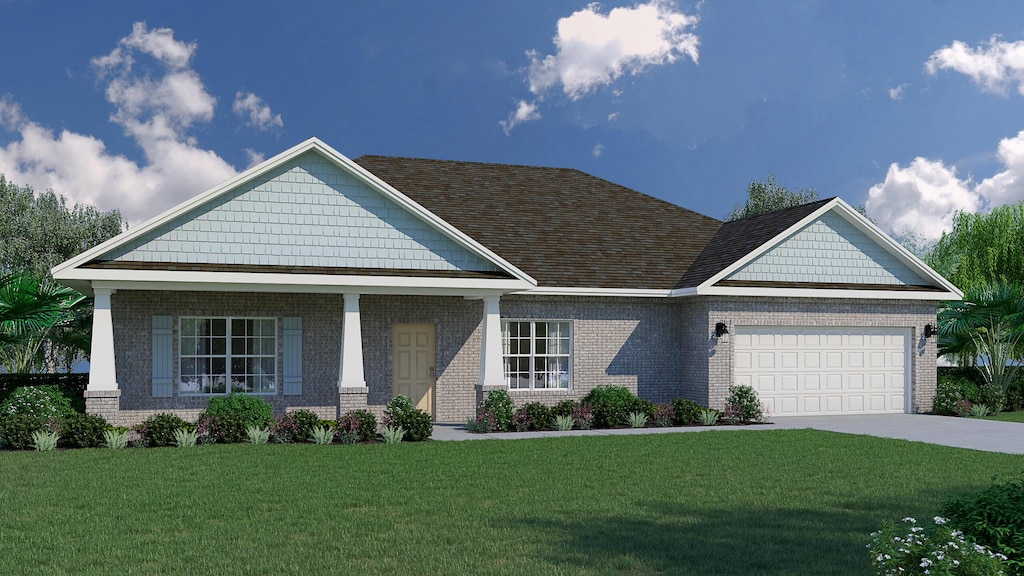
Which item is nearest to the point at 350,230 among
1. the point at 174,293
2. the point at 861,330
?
the point at 174,293

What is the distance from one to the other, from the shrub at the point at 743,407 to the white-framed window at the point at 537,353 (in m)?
3.75

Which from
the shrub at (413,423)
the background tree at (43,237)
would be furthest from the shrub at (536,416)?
the background tree at (43,237)

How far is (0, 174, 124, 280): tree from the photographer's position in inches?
1442

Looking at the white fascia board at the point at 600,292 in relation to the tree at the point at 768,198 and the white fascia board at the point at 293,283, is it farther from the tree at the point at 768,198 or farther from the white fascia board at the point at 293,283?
the tree at the point at 768,198

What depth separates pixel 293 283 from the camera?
1867 centimetres

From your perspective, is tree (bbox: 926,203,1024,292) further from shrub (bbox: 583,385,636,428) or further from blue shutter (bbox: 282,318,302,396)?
blue shutter (bbox: 282,318,302,396)

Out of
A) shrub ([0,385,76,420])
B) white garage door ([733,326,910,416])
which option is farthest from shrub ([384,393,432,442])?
white garage door ([733,326,910,416])

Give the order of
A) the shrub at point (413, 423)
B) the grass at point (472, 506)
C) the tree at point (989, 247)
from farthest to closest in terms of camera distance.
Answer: the tree at point (989, 247) < the shrub at point (413, 423) < the grass at point (472, 506)

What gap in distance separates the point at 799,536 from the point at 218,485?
24.1ft

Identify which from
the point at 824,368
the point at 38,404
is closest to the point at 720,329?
the point at 824,368

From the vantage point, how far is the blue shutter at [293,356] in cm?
2042

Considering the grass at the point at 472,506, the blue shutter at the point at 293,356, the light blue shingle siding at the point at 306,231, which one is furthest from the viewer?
the blue shutter at the point at 293,356

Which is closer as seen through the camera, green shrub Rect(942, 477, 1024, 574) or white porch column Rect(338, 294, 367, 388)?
green shrub Rect(942, 477, 1024, 574)

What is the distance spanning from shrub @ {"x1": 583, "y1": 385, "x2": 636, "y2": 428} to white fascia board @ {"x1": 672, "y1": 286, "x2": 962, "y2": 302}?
297cm
